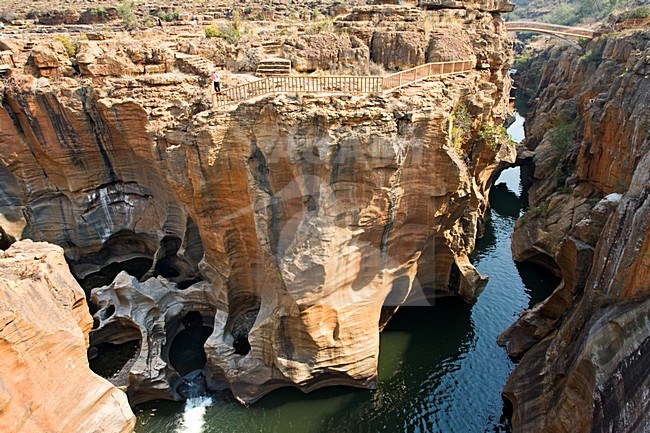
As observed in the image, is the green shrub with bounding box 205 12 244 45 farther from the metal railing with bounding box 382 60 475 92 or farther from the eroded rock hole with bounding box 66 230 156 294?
the eroded rock hole with bounding box 66 230 156 294

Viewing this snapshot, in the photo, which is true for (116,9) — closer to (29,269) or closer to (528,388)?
(29,269)

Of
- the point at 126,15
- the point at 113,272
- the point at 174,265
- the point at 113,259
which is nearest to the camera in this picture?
the point at 174,265

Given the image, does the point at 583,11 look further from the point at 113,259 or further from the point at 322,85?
the point at 113,259

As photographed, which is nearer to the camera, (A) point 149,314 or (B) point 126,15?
(A) point 149,314

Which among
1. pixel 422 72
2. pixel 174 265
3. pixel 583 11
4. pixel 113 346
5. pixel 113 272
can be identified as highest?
pixel 583 11

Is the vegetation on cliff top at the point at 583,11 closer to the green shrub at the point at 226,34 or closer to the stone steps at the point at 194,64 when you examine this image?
the green shrub at the point at 226,34

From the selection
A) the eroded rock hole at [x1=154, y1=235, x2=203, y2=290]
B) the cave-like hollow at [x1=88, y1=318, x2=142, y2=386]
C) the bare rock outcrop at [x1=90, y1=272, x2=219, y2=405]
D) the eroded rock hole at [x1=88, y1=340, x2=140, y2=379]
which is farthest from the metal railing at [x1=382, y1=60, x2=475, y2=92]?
the eroded rock hole at [x1=88, y1=340, x2=140, y2=379]

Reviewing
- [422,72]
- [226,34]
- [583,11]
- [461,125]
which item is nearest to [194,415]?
[461,125]
